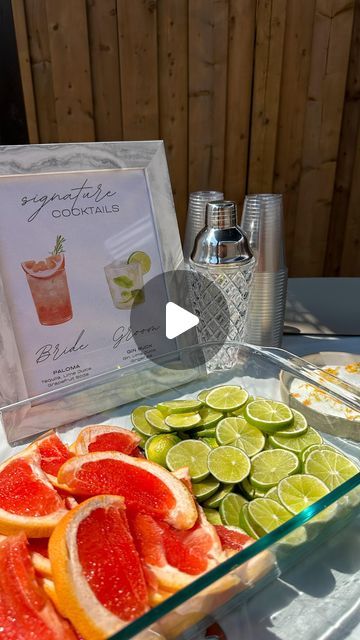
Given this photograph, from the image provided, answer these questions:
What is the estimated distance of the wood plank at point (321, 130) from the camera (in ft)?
7.22

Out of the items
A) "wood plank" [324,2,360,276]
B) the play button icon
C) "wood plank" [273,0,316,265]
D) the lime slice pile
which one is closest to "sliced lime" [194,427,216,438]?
the lime slice pile

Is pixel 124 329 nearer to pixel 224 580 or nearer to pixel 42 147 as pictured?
pixel 42 147

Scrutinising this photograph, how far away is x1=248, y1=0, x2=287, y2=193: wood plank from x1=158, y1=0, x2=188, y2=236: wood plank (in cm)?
33

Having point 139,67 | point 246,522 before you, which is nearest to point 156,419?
point 246,522

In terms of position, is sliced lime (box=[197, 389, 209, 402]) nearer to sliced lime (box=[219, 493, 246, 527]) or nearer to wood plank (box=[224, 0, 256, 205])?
sliced lime (box=[219, 493, 246, 527])

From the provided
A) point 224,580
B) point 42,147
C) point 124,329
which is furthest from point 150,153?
point 224,580

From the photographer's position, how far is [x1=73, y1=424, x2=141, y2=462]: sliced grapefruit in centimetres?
65

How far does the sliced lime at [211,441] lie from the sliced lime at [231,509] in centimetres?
10

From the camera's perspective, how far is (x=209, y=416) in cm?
73

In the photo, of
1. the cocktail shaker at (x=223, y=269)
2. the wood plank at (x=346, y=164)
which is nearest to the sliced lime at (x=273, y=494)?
A: the cocktail shaker at (x=223, y=269)

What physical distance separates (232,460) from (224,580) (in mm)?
206

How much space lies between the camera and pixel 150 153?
0.93 metres

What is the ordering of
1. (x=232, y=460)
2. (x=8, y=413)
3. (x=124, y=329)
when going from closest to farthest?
(x=232, y=460) < (x=8, y=413) < (x=124, y=329)

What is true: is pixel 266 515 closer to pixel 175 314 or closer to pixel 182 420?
pixel 182 420
